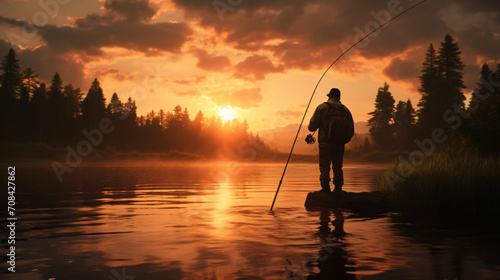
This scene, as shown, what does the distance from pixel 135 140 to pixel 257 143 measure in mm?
61406

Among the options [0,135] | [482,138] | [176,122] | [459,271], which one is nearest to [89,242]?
[459,271]

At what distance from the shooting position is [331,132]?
416 inches

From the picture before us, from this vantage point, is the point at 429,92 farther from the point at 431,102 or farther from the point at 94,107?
the point at 94,107

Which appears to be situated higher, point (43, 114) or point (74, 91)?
point (74, 91)

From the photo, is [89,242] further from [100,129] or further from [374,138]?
[100,129]

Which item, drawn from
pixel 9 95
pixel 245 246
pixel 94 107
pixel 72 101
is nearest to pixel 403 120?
pixel 94 107

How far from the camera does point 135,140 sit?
3703 inches

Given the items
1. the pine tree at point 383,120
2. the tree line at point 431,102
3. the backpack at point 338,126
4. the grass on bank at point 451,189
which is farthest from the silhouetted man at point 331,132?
the pine tree at point 383,120

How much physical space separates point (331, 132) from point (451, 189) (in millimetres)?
3176

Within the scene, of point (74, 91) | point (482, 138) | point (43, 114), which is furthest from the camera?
point (74, 91)

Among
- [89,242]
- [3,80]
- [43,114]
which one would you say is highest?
[3,80]

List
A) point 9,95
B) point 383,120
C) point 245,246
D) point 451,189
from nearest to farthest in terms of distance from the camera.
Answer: point 245,246 → point 451,189 → point 9,95 → point 383,120

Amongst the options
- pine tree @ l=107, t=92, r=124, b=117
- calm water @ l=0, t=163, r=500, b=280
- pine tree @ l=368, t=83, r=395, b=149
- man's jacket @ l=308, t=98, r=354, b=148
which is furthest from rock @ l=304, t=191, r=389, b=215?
pine tree @ l=107, t=92, r=124, b=117

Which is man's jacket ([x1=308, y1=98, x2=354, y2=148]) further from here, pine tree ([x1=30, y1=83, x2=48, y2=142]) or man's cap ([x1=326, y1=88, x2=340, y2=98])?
pine tree ([x1=30, y1=83, x2=48, y2=142])
